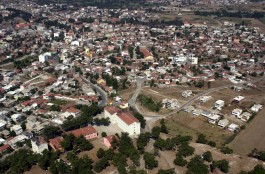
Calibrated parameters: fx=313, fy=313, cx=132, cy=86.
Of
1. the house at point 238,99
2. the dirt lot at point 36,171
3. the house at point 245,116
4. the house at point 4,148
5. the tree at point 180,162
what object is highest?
the tree at point 180,162

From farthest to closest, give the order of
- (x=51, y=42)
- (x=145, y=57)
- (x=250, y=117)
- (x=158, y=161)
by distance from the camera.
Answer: (x=51, y=42), (x=145, y=57), (x=250, y=117), (x=158, y=161)

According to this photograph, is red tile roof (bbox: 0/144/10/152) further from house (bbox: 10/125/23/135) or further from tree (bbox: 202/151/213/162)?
tree (bbox: 202/151/213/162)

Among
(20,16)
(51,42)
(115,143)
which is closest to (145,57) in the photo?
(51,42)

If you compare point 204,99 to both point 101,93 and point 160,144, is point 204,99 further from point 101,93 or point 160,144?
point 160,144

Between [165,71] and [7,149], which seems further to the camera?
[165,71]

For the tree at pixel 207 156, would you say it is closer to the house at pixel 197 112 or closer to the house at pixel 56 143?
the house at pixel 197 112

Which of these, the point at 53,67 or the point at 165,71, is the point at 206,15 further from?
the point at 53,67

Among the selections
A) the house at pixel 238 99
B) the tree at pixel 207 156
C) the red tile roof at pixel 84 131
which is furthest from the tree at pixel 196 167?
the house at pixel 238 99

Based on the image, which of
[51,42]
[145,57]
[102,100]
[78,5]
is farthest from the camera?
[78,5]
